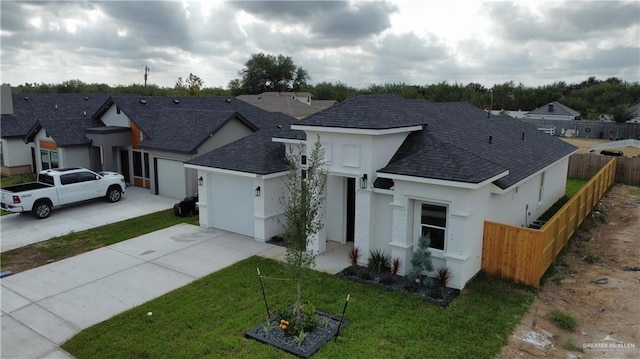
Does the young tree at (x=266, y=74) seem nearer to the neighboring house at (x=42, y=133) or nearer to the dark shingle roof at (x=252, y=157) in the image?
the neighboring house at (x=42, y=133)

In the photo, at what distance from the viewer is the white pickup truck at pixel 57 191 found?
1758cm

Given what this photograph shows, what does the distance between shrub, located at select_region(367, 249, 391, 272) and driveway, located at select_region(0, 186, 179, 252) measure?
11.1m

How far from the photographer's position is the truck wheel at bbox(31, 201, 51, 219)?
18.0 meters

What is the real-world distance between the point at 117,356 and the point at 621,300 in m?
11.5

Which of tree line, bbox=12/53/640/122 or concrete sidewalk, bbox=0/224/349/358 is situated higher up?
tree line, bbox=12/53/640/122

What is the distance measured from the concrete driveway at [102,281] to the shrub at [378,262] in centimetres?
87

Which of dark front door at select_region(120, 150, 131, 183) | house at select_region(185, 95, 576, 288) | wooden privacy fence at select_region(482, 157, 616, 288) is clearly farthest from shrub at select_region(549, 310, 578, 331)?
dark front door at select_region(120, 150, 131, 183)

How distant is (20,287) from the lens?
11641 mm

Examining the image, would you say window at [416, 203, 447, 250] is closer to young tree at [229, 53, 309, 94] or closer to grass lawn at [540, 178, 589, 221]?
grass lawn at [540, 178, 589, 221]

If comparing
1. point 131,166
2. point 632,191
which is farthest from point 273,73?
point 632,191

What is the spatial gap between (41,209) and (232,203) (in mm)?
8479

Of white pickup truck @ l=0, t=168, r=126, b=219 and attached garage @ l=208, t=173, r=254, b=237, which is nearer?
attached garage @ l=208, t=173, r=254, b=237

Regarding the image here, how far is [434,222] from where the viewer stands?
11594 millimetres

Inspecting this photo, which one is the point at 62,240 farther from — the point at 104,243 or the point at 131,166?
the point at 131,166
